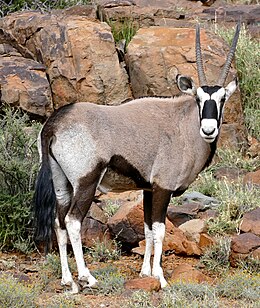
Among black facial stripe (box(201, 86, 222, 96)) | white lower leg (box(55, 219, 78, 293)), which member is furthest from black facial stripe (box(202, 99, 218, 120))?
white lower leg (box(55, 219, 78, 293))

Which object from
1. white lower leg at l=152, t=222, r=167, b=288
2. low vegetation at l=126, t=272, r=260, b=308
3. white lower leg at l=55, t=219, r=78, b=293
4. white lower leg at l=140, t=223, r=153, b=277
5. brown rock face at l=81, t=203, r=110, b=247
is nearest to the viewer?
low vegetation at l=126, t=272, r=260, b=308

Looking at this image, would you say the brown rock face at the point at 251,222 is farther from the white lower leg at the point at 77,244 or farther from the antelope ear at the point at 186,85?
the white lower leg at the point at 77,244

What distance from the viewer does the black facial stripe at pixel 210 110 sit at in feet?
25.6

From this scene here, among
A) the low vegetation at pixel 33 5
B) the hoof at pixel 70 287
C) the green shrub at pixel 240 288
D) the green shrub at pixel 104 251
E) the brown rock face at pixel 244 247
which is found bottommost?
the green shrub at pixel 104 251

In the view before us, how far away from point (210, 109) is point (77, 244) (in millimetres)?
1857

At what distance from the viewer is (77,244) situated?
7457mm

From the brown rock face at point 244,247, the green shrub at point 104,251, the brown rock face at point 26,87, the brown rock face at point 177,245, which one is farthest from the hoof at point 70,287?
the brown rock face at point 26,87

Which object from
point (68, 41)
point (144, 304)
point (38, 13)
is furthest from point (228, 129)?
point (144, 304)

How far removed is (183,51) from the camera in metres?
12.5

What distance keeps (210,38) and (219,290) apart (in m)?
6.20

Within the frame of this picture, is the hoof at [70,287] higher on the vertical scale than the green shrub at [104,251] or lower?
higher

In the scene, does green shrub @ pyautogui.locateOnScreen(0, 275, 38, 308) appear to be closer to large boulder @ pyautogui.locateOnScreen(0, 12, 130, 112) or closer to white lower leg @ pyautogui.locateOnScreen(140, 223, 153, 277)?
white lower leg @ pyautogui.locateOnScreen(140, 223, 153, 277)

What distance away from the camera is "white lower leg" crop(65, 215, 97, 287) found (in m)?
7.44

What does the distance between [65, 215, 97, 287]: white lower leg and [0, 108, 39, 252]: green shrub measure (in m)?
1.70
